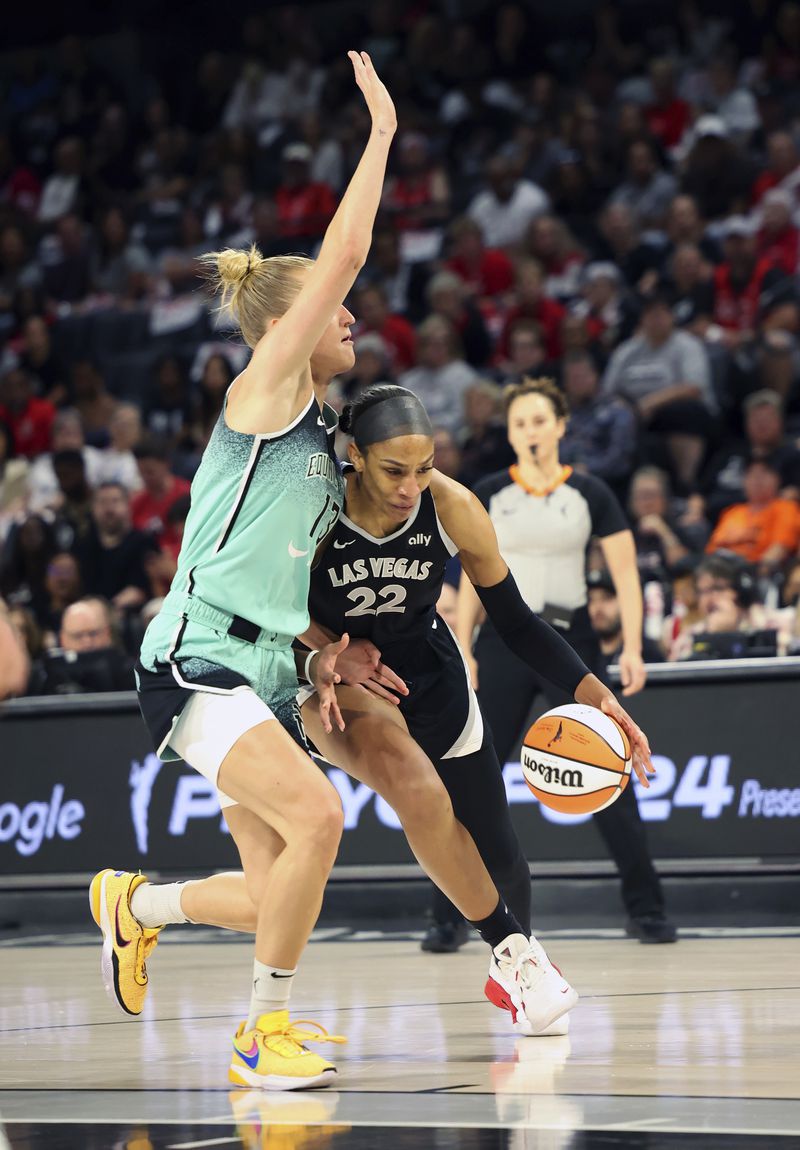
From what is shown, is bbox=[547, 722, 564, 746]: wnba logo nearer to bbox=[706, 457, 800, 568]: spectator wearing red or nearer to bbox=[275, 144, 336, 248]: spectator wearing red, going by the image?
bbox=[706, 457, 800, 568]: spectator wearing red

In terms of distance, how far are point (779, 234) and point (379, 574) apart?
9.40 meters

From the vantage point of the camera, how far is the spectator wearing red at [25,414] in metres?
15.4

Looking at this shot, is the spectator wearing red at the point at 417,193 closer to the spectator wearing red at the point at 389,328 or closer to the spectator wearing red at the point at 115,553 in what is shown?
the spectator wearing red at the point at 389,328

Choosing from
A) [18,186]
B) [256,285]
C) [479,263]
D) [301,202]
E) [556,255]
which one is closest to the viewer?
[256,285]

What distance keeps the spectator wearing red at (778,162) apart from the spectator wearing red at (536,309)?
73.1 inches

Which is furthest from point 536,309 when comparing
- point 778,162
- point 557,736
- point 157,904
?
point 157,904

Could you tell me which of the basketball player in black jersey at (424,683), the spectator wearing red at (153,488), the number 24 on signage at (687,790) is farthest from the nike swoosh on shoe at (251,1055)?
the spectator wearing red at (153,488)

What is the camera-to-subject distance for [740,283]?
1334cm

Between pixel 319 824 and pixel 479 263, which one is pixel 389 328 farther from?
pixel 319 824

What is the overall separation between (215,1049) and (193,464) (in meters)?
9.15

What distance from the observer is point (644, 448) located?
12.2 metres

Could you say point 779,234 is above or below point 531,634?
above

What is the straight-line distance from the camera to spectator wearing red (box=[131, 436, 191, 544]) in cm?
1340

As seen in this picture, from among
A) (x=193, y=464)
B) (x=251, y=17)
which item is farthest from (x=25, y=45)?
(x=193, y=464)
